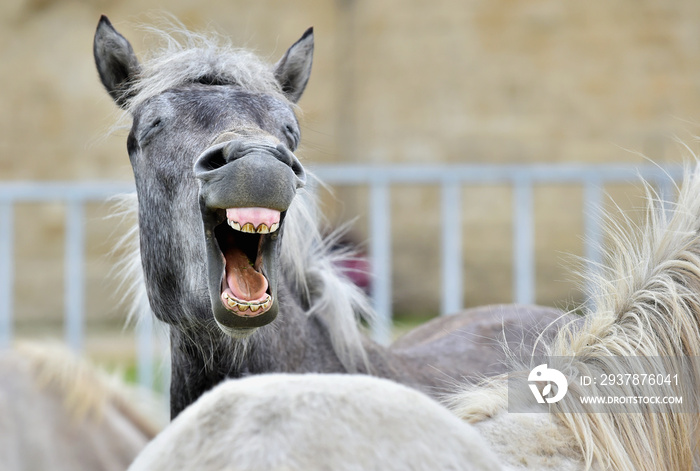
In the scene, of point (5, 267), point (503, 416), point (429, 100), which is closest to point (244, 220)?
point (503, 416)

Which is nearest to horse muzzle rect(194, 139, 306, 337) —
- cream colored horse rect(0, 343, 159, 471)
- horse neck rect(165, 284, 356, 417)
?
horse neck rect(165, 284, 356, 417)

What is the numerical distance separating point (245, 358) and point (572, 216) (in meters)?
7.98

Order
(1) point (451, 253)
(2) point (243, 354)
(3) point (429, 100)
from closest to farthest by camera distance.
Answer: (2) point (243, 354) < (1) point (451, 253) < (3) point (429, 100)

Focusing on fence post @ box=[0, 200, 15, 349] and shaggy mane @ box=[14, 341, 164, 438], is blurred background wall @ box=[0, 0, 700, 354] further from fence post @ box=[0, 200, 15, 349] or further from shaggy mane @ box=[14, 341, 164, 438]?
shaggy mane @ box=[14, 341, 164, 438]

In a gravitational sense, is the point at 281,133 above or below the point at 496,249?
above

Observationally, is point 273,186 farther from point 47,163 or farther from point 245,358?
point 47,163

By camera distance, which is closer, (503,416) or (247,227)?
(503,416)

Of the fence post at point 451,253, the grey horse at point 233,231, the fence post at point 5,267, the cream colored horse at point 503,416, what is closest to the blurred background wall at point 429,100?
the fence post at point 5,267

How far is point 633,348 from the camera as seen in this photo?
5.14ft

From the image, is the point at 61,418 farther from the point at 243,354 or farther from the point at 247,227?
the point at 247,227

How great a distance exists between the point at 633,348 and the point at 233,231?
3.15 feet

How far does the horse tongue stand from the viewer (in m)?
1.86

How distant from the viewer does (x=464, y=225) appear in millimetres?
9609

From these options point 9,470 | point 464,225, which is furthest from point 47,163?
point 9,470
